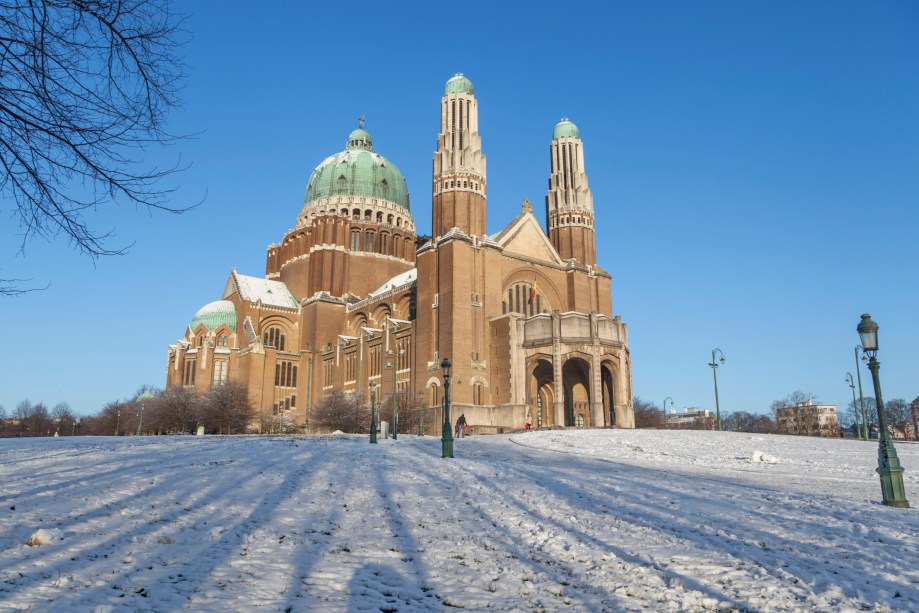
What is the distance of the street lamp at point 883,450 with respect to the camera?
12.2 m

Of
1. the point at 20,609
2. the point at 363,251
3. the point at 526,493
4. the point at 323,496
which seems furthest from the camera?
the point at 363,251

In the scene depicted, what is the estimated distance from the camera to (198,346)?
2707 inches

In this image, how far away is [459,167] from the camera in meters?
52.6

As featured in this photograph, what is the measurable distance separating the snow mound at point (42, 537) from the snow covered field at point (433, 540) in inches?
2.2

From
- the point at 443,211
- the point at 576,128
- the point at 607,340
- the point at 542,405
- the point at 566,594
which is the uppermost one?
the point at 576,128

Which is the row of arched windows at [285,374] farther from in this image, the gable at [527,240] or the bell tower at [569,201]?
the bell tower at [569,201]

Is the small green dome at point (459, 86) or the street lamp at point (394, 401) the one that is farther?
the small green dome at point (459, 86)

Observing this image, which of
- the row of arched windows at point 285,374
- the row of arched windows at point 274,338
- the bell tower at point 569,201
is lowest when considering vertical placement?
the row of arched windows at point 285,374

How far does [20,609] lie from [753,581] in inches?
268

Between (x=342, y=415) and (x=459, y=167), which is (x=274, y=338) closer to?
(x=342, y=415)

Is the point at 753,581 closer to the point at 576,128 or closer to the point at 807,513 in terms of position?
the point at 807,513

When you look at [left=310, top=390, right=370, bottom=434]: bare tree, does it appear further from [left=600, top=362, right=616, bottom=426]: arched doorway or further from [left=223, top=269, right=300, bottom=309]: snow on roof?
[left=223, top=269, right=300, bottom=309]: snow on roof

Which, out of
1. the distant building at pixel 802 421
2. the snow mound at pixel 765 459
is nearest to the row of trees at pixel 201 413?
the snow mound at pixel 765 459

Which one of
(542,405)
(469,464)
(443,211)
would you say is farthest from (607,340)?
(469,464)
